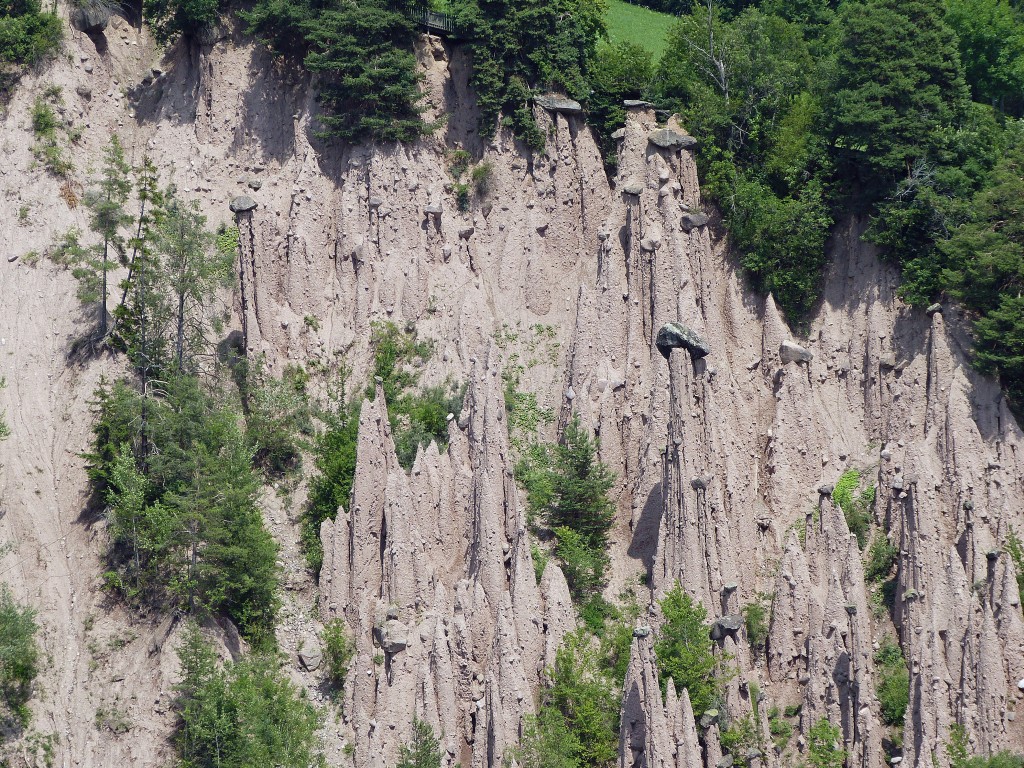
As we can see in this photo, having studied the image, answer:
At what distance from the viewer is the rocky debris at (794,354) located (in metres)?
63.4

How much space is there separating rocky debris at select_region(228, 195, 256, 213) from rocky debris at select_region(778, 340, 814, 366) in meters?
18.0

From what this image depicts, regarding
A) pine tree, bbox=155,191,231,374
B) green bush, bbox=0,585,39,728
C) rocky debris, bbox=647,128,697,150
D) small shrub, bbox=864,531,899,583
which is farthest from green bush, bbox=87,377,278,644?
small shrub, bbox=864,531,899,583

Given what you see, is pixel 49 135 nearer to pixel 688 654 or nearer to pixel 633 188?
pixel 633 188

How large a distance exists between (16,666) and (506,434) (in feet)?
53.0

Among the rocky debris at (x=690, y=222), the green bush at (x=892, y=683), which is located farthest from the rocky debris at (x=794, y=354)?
the green bush at (x=892, y=683)

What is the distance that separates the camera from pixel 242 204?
2589 inches

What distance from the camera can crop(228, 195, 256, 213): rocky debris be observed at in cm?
6575

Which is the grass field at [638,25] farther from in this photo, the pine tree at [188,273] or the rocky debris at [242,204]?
the pine tree at [188,273]

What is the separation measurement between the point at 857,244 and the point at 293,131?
19.8 meters

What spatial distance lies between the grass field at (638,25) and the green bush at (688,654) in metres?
28.0

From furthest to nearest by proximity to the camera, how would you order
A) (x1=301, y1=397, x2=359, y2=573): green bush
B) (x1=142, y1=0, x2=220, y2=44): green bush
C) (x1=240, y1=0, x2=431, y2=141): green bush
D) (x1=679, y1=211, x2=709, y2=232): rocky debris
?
(x1=142, y1=0, x2=220, y2=44): green bush < (x1=240, y1=0, x2=431, y2=141): green bush < (x1=679, y1=211, x2=709, y2=232): rocky debris < (x1=301, y1=397, x2=359, y2=573): green bush

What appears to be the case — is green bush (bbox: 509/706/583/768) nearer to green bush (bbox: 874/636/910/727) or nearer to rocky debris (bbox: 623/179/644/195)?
green bush (bbox: 874/636/910/727)

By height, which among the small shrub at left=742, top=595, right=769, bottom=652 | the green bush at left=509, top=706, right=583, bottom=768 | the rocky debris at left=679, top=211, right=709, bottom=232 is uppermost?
the rocky debris at left=679, top=211, right=709, bottom=232

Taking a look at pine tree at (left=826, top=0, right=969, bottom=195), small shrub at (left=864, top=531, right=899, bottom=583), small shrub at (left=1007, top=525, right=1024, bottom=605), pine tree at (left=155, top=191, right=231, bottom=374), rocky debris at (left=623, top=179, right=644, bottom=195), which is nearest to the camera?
small shrub at (left=1007, top=525, right=1024, bottom=605)
